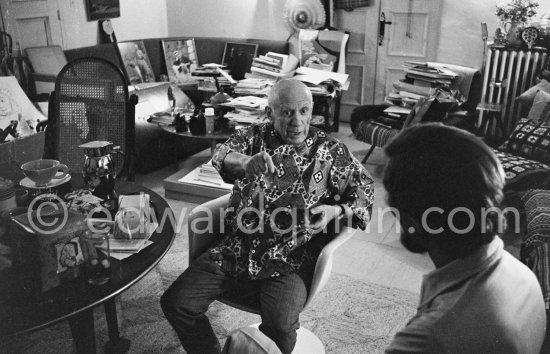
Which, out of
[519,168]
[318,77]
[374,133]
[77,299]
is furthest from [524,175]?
[77,299]

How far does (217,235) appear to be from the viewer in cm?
202

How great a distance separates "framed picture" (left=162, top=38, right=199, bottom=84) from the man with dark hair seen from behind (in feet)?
15.0

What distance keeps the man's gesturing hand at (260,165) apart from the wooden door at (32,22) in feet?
10.1

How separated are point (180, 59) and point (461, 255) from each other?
497 cm

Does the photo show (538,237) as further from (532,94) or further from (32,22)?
(32,22)

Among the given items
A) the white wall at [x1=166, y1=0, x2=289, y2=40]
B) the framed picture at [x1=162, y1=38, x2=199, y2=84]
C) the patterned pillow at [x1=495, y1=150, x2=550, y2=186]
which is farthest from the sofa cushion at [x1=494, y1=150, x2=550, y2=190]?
the framed picture at [x1=162, y1=38, x2=199, y2=84]

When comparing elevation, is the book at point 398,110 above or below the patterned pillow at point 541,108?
below

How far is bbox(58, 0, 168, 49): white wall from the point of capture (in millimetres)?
4531

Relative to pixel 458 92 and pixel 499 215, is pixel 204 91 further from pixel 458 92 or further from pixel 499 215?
pixel 499 215

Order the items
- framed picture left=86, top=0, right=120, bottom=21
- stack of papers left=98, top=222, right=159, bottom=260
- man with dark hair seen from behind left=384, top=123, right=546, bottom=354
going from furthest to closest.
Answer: framed picture left=86, top=0, right=120, bottom=21 → stack of papers left=98, top=222, right=159, bottom=260 → man with dark hair seen from behind left=384, top=123, right=546, bottom=354

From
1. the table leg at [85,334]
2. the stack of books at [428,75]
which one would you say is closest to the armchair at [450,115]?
the stack of books at [428,75]

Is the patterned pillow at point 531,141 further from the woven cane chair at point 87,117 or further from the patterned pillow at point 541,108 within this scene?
the woven cane chair at point 87,117

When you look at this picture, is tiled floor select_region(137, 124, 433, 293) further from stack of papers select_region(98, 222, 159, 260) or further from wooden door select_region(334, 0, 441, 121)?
wooden door select_region(334, 0, 441, 121)

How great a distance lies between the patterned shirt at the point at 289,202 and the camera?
1866 millimetres
